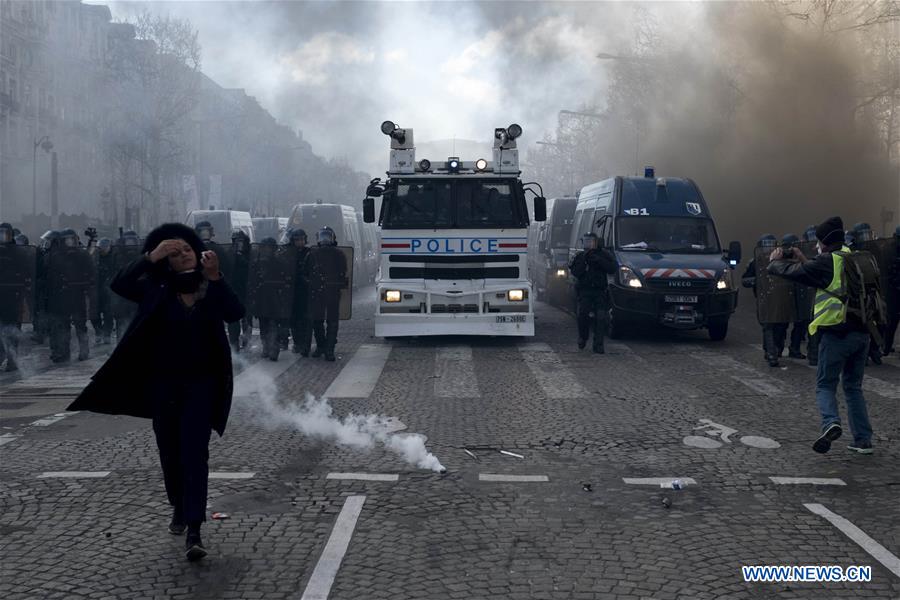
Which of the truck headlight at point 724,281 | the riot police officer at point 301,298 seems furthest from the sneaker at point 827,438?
the riot police officer at point 301,298

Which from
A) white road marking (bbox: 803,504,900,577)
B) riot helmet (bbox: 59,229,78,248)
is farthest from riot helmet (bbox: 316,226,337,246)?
white road marking (bbox: 803,504,900,577)

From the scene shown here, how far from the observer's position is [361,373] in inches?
472

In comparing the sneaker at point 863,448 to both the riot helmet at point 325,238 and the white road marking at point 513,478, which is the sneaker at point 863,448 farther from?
the riot helmet at point 325,238

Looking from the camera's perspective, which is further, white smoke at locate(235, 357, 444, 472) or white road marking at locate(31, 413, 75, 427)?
white road marking at locate(31, 413, 75, 427)

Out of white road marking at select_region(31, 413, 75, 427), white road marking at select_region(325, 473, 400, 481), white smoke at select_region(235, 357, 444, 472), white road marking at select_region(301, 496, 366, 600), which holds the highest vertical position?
white smoke at select_region(235, 357, 444, 472)

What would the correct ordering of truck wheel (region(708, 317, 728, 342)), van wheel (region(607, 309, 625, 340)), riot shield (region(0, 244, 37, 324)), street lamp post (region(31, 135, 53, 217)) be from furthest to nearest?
street lamp post (region(31, 135, 53, 217)) → van wheel (region(607, 309, 625, 340)) → truck wheel (region(708, 317, 728, 342)) → riot shield (region(0, 244, 37, 324))

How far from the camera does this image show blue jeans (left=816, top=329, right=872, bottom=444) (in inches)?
287

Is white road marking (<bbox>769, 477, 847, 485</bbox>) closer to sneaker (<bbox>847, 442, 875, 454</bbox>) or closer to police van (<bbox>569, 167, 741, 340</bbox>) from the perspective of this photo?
sneaker (<bbox>847, 442, 875, 454</bbox>)

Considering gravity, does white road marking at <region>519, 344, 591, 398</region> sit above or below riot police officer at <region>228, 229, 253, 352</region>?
below

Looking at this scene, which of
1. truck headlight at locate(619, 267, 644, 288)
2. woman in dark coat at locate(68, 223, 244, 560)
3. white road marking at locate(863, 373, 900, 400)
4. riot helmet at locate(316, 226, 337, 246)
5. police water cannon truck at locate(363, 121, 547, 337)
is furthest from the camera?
truck headlight at locate(619, 267, 644, 288)

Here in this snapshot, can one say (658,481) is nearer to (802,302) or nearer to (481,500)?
(481,500)

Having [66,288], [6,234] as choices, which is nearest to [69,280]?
[66,288]

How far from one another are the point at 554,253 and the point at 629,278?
338 inches

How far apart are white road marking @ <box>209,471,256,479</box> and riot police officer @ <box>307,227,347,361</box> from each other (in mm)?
6487
